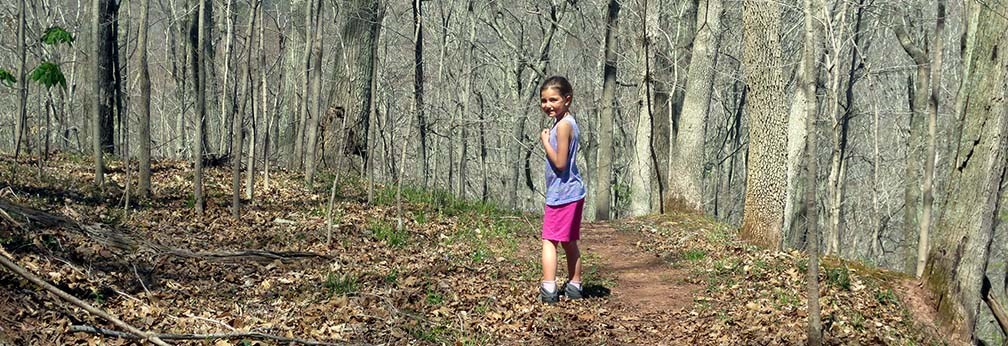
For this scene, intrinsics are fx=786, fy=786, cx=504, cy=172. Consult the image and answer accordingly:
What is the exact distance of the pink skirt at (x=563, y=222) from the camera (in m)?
6.43

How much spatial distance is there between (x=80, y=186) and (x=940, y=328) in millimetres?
9791

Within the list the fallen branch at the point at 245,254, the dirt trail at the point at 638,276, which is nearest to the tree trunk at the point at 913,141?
the dirt trail at the point at 638,276

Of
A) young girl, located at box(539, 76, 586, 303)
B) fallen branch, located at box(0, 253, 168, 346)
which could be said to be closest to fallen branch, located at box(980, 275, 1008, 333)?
young girl, located at box(539, 76, 586, 303)

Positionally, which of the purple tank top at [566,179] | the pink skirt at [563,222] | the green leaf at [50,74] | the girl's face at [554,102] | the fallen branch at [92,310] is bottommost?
the fallen branch at [92,310]

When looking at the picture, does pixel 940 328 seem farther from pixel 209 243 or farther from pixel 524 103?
pixel 524 103

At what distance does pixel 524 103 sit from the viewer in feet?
97.1

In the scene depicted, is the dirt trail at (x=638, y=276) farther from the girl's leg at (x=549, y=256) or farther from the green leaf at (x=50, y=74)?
the green leaf at (x=50, y=74)

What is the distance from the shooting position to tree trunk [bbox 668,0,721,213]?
13844mm

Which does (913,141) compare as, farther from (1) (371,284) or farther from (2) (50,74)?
(2) (50,74)

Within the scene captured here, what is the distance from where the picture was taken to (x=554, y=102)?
20.6 feet

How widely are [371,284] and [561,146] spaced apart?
218 centimetres

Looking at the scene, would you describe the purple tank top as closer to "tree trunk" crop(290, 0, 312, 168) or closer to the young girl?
the young girl

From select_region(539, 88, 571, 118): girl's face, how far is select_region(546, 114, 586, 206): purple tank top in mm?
80

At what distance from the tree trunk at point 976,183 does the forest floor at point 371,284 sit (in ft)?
1.08
